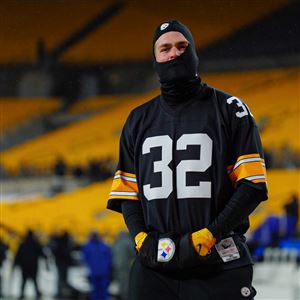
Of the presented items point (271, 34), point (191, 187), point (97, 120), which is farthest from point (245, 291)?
point (97, 120)

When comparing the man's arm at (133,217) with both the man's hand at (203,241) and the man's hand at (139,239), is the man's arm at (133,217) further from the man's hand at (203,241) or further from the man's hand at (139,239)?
the man's hand at (203,241)

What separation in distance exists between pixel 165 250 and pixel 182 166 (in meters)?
0.17

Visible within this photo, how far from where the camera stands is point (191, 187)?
1686 millimetres

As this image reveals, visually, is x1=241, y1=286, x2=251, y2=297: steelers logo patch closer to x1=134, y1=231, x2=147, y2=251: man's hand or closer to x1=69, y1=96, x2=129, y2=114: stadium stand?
x1=134, y1=231, x2=147, y2=251: man's hand

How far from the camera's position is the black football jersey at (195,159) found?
168 cm

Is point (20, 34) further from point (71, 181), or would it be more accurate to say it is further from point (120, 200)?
point (71, 181)

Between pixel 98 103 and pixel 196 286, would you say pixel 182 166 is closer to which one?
pixel 196 286

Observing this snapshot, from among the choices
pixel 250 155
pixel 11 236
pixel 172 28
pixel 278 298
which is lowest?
pixel 278 298

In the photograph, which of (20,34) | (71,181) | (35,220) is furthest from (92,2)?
(71,181)

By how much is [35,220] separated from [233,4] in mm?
6382

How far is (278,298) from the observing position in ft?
19.7

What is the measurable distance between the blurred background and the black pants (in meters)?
1.05

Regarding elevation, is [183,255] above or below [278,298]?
above

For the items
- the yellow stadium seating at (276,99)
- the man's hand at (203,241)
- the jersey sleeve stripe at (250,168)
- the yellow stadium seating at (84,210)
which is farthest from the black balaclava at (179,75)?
the yellow stadium seating at (276,99)
